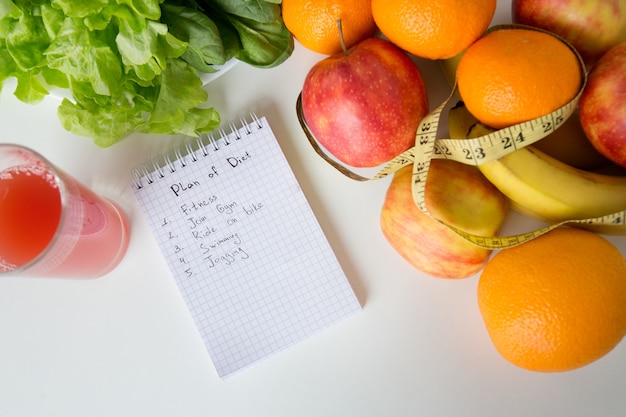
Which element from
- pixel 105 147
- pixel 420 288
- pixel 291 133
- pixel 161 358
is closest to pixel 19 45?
pixel 105 147

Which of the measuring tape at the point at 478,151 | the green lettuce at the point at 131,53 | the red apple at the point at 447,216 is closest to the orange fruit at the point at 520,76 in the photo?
the measuring tape at the point at 478,151

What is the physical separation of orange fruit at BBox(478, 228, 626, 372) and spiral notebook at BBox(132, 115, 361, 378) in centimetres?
28

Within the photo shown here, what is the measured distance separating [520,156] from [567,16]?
197 millimetres

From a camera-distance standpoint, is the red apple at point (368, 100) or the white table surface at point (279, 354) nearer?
the red apple at point (368, 100)

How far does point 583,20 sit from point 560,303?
377 mm

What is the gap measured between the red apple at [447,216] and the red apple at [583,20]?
22 cm

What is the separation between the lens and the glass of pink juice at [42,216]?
72cm

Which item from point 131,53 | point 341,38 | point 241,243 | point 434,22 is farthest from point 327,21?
point 241,243

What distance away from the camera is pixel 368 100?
0.75 m

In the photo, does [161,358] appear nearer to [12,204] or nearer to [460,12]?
[12,204]

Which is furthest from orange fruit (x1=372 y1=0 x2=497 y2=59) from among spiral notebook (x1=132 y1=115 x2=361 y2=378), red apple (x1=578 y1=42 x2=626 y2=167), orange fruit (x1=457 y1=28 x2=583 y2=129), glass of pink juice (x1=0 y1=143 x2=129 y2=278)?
glass of pink juice (x1=0 y1=143 x2=129 y2=278)

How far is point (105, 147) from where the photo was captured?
0.86 metres

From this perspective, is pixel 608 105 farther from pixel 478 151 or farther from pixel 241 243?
pixel 241 243

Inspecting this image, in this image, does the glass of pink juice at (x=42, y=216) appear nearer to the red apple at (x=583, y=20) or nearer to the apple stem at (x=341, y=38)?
the apple stem at (x=341, y=38)
